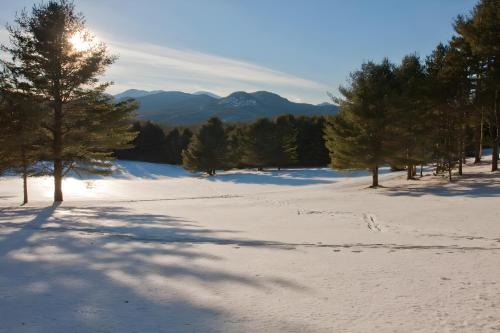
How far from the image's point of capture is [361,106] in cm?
2244

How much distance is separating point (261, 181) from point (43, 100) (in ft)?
74.7

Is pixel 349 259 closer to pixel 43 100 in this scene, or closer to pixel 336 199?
pixel 336 199

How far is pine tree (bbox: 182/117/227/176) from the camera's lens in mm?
46781

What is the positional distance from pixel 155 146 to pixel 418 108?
53.9m

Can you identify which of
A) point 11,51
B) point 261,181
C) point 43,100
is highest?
point 11,51

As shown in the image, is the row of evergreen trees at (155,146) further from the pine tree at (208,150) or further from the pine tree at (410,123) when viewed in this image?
the pine tree at (410,123)

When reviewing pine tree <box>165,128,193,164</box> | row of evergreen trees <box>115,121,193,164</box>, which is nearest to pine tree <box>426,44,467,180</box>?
row of evergreen trees <box>115,121,193,164</box>

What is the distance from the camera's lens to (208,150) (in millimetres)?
46969

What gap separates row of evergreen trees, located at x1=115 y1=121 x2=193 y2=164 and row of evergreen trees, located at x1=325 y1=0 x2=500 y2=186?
4895cm

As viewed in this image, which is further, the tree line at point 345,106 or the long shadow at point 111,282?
the tree line at point 345,106

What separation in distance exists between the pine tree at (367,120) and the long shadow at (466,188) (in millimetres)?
3006

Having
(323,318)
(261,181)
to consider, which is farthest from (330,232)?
(261,181)

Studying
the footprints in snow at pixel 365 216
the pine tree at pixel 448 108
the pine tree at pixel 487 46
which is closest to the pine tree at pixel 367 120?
the pine tree at pixel 448 108

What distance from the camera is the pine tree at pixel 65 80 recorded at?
17.6m
